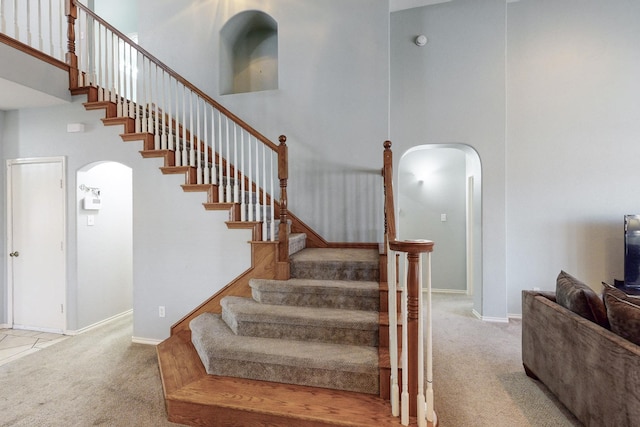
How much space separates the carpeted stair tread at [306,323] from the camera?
7.53ft

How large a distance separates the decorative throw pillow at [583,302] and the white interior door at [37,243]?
194 inches

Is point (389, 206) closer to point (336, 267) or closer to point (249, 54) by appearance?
point (336, 267)

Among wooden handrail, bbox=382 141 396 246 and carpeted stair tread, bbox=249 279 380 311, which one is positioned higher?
wooden handrail, bbox=382 141 396 246

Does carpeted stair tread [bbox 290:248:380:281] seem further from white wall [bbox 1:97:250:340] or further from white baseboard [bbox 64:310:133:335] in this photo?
white baseboard [bbox 64:310:133:335]

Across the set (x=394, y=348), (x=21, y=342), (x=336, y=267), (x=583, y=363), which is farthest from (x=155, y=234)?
(x=583, y=363)

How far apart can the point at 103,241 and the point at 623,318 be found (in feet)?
16.3

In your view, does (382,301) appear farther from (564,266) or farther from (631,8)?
(631,8)

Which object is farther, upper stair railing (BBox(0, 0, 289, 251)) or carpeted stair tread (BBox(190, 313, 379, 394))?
upper stair railing (BBox(0, 0, 289, 251))

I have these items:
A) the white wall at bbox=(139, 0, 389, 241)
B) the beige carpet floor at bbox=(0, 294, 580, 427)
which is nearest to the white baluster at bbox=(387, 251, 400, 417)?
the beige carpet floor at bbox=(0, 294, 580, 427)

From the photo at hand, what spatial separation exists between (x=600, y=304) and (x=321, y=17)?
3.94m

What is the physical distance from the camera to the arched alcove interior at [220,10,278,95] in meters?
4.16

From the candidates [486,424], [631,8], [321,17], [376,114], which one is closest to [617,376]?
[486,424]

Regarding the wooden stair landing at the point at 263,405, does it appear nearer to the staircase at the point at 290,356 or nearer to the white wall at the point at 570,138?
the staircase at the point at 290,356

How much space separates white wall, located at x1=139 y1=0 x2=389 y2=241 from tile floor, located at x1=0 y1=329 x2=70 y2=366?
3.11 meters
